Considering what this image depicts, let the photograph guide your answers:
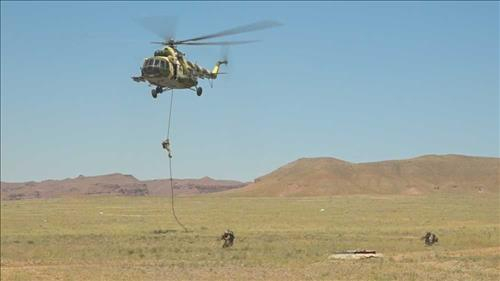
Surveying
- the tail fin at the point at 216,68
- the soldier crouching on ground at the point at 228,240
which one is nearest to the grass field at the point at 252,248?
the soldier crouching on ground at the point at 228,240

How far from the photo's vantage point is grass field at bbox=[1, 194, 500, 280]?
3338cm

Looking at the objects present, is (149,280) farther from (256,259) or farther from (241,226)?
(241,226)

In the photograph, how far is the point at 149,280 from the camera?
31969 millimetres

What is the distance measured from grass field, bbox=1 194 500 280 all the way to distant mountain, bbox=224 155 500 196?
88.1m

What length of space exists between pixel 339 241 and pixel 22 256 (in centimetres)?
1970

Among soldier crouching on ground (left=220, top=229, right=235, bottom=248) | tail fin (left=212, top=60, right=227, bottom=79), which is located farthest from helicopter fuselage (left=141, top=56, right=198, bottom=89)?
soldier crouching on ground (left=220, top=229, right=235, bottom=248)

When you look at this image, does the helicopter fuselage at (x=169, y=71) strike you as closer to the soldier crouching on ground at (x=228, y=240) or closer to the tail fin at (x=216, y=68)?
the tail fin at (x=216, y=68)

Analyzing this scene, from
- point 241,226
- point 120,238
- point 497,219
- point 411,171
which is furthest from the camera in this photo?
point 411,171

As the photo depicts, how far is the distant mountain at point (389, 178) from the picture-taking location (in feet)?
535

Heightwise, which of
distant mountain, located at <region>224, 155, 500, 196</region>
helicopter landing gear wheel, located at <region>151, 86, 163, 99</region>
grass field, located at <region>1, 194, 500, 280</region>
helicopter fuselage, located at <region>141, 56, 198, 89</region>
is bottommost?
grass field, located at <region>1, 194, 500, 280</region>

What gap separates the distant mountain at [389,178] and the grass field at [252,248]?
88080 millimetres

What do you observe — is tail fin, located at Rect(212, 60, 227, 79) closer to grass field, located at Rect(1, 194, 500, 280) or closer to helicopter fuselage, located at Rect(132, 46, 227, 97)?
helicopter fuselage, located at Rect(132, 46, 227, 97)

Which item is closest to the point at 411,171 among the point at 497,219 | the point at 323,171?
the point at 323,171

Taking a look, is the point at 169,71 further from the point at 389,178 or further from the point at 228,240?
the point at 389,178
